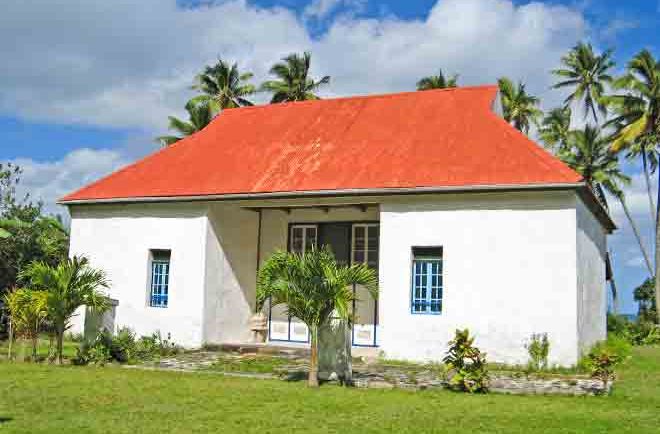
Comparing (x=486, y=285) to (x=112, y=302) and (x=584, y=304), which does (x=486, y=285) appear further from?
(x=112, y=302)

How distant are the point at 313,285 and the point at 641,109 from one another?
2399 cm

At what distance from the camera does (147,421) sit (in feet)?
30.0

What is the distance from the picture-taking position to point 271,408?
1023cm

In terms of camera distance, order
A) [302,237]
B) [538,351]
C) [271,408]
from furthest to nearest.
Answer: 1. [302,237]
2. [538,351]
3. [271,408]

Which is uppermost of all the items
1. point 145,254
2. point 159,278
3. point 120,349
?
point 145,254

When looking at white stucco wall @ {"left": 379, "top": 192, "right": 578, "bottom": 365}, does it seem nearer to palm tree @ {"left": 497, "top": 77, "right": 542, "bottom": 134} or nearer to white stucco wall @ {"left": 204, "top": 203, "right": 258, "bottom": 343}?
white stucco wall @ {"left": 204, "top": 203, "right": 258, "bottom": 343}

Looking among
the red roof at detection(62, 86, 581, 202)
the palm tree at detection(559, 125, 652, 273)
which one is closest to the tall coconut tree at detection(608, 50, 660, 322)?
the palm tree at detection(559, 125, 652, 273)

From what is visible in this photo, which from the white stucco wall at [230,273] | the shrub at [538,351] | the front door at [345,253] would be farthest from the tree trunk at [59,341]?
the shrub at [538,351]

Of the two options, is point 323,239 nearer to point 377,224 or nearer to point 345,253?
point 345,253

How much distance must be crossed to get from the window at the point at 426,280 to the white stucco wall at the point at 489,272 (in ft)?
0.74

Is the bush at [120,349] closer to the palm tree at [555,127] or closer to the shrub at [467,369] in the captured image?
the shrub at [467,369]

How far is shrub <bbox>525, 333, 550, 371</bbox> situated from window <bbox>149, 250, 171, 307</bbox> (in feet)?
28.4

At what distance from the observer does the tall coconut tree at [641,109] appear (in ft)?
101

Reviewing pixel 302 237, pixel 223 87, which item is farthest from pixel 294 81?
pixel 302 237
